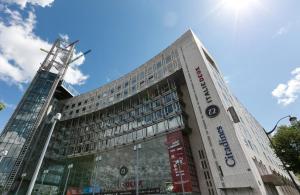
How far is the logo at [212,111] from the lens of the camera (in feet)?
104

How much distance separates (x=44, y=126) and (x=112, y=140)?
26.2 m

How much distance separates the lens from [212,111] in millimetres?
32125

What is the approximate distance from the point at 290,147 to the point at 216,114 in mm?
12504

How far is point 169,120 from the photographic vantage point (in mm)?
39125

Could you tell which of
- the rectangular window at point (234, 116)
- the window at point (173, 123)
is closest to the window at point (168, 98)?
the window at point (173, 123)

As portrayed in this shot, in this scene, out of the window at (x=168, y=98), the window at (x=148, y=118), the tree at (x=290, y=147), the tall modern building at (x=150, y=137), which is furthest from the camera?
the window at (x=148, y=118)

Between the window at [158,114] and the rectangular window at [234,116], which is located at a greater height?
the window at [158,114]

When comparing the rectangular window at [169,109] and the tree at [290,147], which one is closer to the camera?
the tree at [290,147]

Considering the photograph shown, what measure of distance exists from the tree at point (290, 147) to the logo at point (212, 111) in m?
10.4

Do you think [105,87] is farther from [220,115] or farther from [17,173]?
[220,115]

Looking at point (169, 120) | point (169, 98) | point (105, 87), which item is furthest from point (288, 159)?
point (105, 87)

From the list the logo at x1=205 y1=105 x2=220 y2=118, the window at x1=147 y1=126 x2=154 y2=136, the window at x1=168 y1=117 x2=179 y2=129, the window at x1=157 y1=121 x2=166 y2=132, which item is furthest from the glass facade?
the logo at x1=205 y1=105 x2=220 y2=118

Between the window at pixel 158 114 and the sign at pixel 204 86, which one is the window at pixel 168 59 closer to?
the sign at pixel 204 86

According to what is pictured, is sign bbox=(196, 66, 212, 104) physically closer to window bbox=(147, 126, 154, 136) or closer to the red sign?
the red sign
